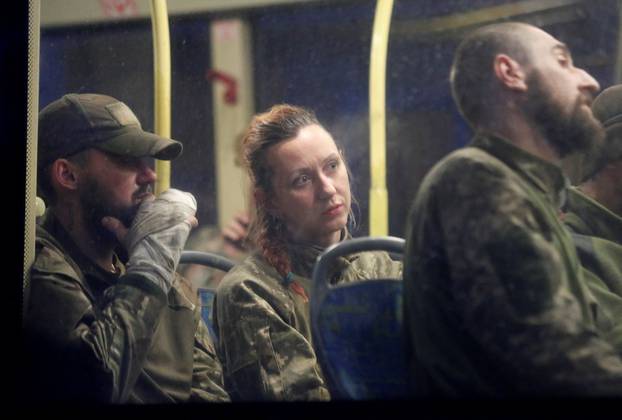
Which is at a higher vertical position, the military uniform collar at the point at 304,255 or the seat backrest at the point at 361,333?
the military uniform collar at the point at 304,255

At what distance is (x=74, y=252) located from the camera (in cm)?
274

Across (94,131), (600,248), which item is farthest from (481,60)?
(94,131)

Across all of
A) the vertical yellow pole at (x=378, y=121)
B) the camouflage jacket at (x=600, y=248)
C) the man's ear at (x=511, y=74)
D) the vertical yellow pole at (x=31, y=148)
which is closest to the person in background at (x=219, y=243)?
the vertical yellow pole at (x=378, y=121)

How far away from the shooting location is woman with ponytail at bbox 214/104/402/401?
8.41 feet

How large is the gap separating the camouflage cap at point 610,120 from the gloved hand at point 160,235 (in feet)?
3.96

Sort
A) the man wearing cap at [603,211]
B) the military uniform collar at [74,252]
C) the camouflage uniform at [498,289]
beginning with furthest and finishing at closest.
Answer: the military uniform collar at [74,252] → the man wearing cap at [603,211] → the camouflage uniform at [498,289]

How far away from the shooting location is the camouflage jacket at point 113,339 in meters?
2.65

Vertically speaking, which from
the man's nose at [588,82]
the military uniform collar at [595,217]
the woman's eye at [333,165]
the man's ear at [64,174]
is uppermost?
the man's nose at [588,82]

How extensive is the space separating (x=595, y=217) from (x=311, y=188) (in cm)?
81

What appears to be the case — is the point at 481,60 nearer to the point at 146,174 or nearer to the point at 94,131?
the point at 146,174

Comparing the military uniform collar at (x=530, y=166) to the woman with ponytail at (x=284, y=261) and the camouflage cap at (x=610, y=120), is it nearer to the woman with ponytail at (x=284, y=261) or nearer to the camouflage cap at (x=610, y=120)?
the camouflage cap at (x=610, y=120)

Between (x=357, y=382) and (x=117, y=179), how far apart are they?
962 mm

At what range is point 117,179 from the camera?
109 inches

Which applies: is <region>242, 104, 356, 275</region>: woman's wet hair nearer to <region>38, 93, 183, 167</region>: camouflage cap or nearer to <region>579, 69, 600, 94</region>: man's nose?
<region>38, 93, 183, 167</region>: camouflage cap
